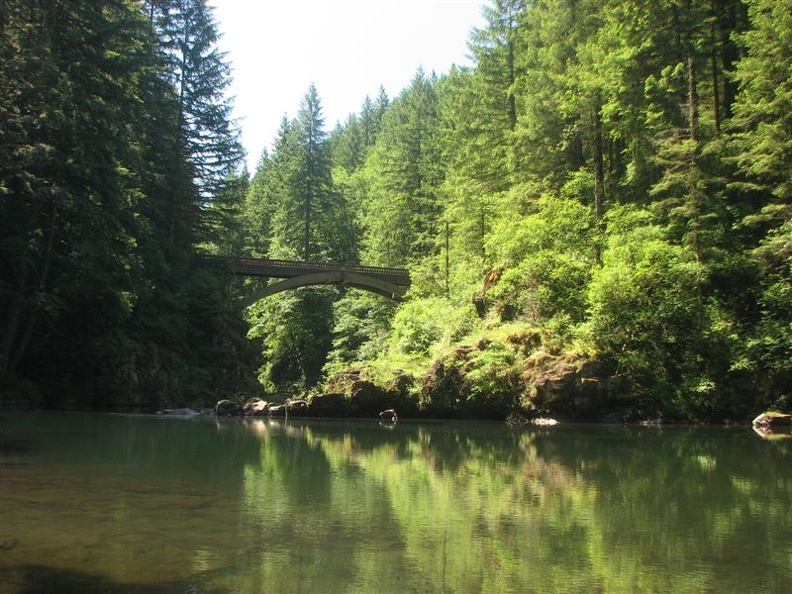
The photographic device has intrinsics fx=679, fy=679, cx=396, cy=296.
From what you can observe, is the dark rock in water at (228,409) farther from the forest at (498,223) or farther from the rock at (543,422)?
the rock at (543,422)

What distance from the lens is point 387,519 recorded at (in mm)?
6672

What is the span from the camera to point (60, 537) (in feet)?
Answer: 18.2

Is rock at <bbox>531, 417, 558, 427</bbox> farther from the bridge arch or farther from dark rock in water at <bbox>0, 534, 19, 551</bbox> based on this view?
the bridge arch

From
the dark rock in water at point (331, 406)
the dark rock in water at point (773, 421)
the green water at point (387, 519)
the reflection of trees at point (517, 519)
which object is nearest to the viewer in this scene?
the green water at point (387, 519)

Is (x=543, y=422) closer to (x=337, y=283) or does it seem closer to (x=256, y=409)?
(x=256, y=409)

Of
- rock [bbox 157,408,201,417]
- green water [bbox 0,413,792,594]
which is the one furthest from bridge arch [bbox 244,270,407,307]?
green water [bbox 0,413,792,594]

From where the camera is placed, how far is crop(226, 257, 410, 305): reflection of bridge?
126ft

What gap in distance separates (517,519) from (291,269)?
109ft

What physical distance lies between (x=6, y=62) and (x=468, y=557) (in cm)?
2217

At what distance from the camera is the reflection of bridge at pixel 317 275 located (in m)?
38.4

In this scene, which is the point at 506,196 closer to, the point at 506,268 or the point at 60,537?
the point at 506,268

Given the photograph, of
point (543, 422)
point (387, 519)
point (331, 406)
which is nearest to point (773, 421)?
point (543, 422)

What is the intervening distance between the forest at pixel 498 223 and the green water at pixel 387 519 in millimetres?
8569

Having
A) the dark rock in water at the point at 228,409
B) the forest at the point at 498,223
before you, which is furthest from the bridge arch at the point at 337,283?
the dark rock in water at the point at 228,409
